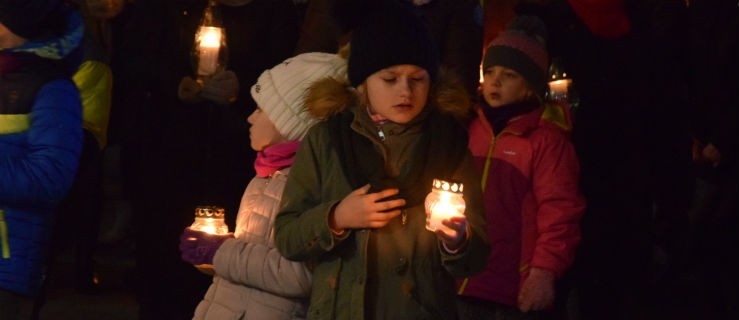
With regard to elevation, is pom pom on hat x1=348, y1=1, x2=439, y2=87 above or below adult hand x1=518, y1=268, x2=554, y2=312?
above

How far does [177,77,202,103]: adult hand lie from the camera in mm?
8516

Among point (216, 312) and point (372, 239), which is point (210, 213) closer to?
point (216, 312)

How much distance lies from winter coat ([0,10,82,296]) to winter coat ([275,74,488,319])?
3.13ft

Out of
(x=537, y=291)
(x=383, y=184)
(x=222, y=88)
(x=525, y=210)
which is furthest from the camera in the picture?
(x=222, y=88)

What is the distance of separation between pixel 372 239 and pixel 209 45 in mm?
2591

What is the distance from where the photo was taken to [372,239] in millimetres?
6008

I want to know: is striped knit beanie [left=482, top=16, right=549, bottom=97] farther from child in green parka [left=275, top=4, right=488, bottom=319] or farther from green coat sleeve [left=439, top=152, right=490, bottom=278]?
green coat sleeve [left=439, top=152, right=490, bottom=278]

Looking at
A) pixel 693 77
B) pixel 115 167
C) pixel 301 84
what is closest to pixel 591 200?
pixel 693 77

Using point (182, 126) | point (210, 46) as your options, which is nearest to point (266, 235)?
point (210, 46)

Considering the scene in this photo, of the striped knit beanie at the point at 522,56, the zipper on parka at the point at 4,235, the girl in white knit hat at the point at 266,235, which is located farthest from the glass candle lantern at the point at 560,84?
the zipper on parka at the point at 4,235

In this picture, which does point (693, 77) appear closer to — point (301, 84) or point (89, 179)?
point (89, 179)

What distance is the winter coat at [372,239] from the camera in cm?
595

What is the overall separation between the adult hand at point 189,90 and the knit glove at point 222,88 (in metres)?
0.04

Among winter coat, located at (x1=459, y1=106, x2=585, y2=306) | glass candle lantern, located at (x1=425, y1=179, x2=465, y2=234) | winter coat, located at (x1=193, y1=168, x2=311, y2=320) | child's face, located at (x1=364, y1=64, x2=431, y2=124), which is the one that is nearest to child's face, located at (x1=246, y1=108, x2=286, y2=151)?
winter coat, located at (x1=193, y1=168, x2=311, y2=320)
